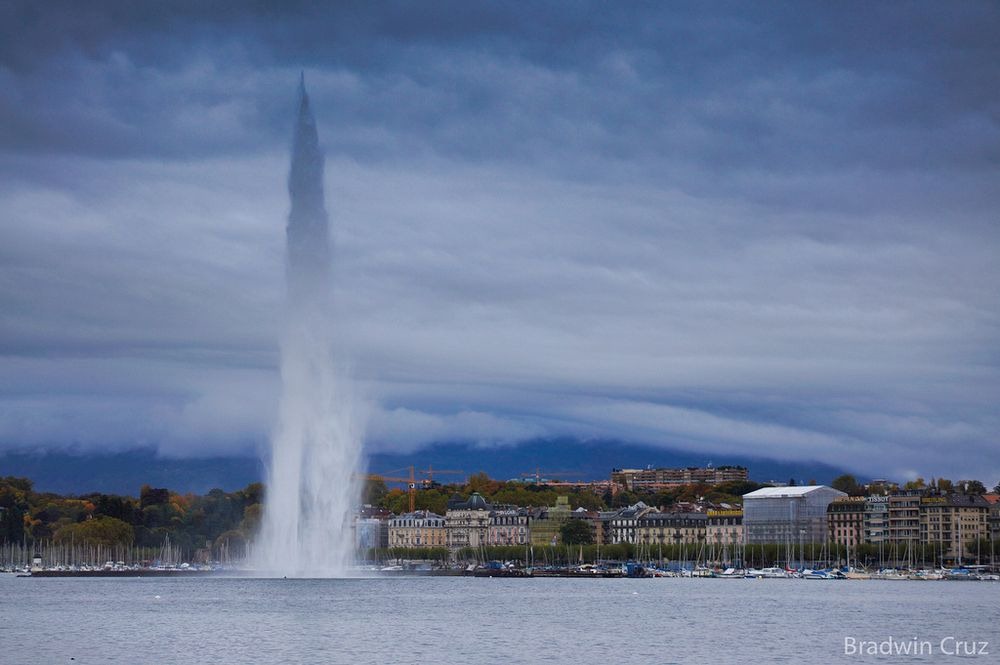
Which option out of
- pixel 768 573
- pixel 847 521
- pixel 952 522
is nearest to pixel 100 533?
pixel 768 573

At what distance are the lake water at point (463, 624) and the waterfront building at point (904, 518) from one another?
68.9 m

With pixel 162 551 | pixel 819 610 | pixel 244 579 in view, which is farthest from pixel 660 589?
pixel 162 551

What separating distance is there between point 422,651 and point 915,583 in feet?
329

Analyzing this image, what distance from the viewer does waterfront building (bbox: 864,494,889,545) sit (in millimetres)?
190375

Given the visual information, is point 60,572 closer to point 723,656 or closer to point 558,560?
point 558,560

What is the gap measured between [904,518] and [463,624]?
124m

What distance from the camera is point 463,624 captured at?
244ft

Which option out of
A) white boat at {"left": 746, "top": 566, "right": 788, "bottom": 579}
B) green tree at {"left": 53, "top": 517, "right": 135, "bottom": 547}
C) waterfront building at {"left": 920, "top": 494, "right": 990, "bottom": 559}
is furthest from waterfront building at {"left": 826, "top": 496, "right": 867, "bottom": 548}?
green tree at {"left": 53, "top": 517, "right": 135, "bottom": 547}

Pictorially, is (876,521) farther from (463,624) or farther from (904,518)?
(463,624)

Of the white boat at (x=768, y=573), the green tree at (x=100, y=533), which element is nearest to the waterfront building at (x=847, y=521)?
the white boat at (x=768, y=573)

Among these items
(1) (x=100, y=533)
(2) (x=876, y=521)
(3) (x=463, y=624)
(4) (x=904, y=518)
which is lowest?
(1) (x=100, y=533)

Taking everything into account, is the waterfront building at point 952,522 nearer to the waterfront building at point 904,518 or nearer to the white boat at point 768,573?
the waterfront building at point 904,518

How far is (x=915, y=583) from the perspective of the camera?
150625 millimetres

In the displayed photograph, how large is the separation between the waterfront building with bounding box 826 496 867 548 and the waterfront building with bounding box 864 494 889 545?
102 cm
